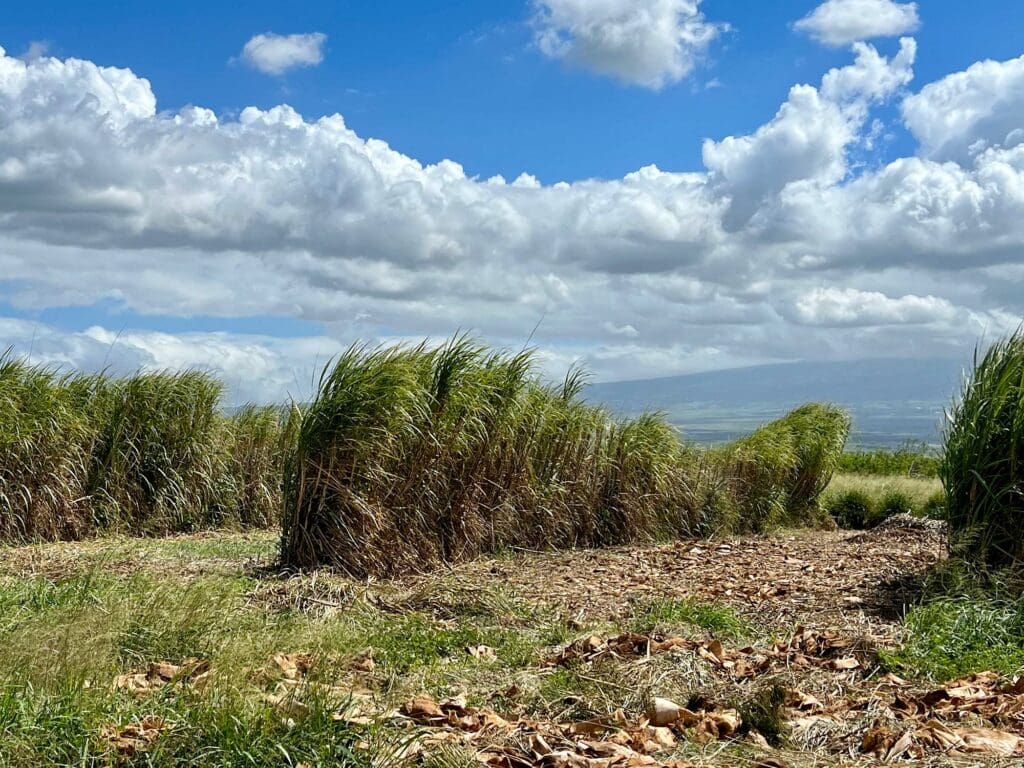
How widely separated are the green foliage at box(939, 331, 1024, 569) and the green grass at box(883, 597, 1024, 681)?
71 centimetres

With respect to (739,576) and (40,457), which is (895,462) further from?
(40,457)

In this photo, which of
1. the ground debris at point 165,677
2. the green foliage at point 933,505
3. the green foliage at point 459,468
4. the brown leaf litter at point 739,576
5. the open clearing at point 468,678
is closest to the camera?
the open clearing at point 468,678

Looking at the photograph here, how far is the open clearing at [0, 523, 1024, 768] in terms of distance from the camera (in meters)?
3.57

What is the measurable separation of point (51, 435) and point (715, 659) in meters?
9.12

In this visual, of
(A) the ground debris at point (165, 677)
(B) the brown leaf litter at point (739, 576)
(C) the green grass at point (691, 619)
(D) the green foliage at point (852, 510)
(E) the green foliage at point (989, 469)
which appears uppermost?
(E) the green foliage at point (989, 469)

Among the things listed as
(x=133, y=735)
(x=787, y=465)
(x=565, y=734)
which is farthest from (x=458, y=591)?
(x=787, y=465)

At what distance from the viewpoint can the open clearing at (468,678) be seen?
3.57 m

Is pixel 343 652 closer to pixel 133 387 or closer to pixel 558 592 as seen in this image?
pixel 558 592

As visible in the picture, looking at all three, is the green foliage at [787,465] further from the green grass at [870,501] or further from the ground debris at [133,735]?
the ground debris at [133,735]

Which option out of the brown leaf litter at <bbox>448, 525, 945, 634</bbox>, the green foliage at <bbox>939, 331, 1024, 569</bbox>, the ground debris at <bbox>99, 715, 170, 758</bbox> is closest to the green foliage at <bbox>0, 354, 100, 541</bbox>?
the brown leaf litter at <bbox>448, 525, 945, 634</bbox>

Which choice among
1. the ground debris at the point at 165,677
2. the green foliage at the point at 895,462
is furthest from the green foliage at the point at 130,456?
the green foliage at the point at 895,462

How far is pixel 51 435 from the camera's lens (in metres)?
11.7

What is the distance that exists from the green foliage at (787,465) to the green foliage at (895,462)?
20.2ft

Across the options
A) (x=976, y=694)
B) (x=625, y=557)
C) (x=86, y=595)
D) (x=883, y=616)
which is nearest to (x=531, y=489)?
(x=625, y=557)
